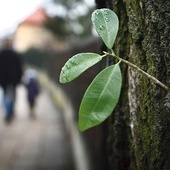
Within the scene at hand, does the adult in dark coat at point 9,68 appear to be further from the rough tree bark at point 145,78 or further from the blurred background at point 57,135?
the rough tree bark at point 145,78

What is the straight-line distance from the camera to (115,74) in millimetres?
1120

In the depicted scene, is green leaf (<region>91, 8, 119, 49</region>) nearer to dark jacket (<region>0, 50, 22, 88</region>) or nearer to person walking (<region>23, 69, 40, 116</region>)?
dark jacket (<region>0, 50, 22, 88</region>)

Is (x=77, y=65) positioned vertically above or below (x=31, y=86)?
below

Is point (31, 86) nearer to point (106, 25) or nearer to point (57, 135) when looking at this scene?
point (57, 135)

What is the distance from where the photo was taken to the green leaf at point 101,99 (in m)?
1.11

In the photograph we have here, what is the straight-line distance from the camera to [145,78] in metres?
1.25

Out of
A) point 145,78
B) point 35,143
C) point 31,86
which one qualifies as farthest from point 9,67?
point 145,78

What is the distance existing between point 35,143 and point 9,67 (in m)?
2.12

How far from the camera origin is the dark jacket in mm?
8219

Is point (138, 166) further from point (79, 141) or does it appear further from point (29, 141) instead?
point (29, 141)

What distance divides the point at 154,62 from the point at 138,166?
0.41 metres

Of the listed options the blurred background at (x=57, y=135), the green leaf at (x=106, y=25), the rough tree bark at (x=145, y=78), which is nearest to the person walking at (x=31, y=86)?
the blurred background at (x=57, y=135)

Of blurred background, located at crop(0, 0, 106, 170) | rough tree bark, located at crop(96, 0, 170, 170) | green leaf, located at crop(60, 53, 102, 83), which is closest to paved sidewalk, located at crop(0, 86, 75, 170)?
blurred background, located at crop(0, 0, 106, 170)

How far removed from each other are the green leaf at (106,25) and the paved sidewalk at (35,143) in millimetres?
4353
